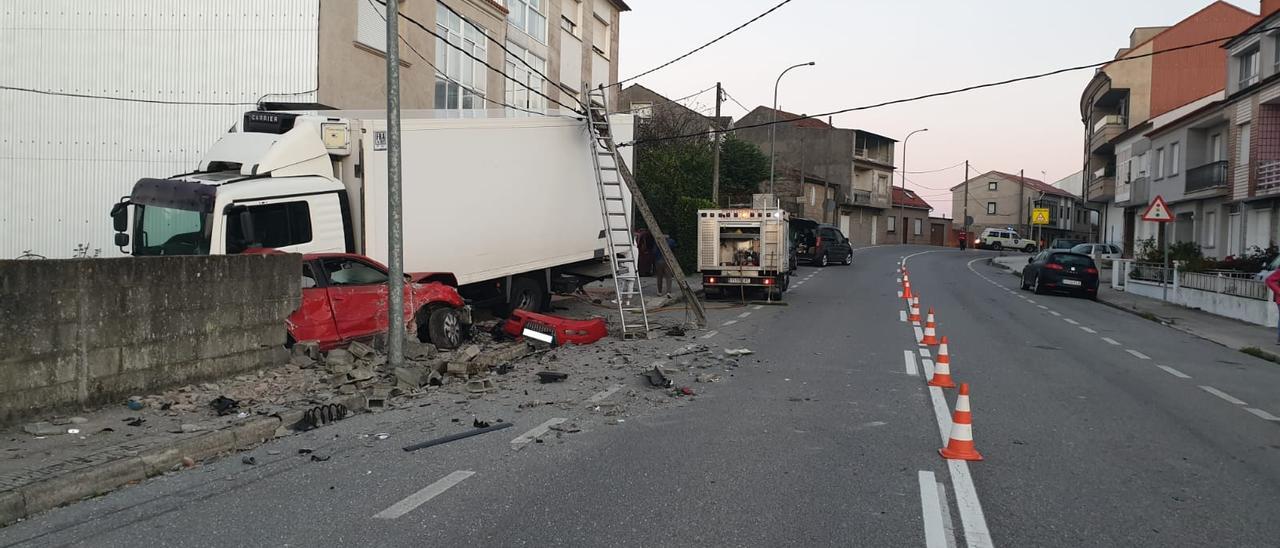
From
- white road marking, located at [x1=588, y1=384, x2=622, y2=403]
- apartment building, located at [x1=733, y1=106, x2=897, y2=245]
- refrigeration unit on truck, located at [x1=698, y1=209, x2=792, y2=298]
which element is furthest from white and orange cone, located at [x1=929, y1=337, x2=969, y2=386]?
apartment building, located at [x1=733, y1=106, x2=897, y2=245]

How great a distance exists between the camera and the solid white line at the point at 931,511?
15.0 feet

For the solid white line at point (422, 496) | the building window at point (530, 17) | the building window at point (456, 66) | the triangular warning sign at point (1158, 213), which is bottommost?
the solid white line at point (422, 496)

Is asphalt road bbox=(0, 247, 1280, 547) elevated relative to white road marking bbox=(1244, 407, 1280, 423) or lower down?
elevated

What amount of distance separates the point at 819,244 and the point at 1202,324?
2142 centimetres

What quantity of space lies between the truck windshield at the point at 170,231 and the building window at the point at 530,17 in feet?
56.4

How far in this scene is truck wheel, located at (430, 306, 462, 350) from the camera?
456 inches

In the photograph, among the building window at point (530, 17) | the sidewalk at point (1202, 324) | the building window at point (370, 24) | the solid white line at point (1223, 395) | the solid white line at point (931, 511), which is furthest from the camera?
the building window at point (530, 17)

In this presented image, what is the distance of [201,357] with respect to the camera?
333 inches

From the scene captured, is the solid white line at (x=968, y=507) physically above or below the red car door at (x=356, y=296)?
below

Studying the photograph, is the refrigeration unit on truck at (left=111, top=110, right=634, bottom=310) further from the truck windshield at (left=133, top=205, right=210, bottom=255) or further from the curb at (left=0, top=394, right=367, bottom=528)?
the curb at (left=0, top=394, right=367, bottom=528)

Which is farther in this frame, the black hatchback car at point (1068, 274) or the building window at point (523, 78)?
the building window at point (523, 78)

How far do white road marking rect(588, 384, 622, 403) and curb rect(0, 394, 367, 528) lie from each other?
8.78 feet

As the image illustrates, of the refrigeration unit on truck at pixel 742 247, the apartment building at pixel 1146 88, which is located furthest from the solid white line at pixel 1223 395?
the apartment building at pixel 1146 88

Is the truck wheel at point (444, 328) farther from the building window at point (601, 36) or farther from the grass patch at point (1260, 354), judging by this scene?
the building window at point (601, 36)
